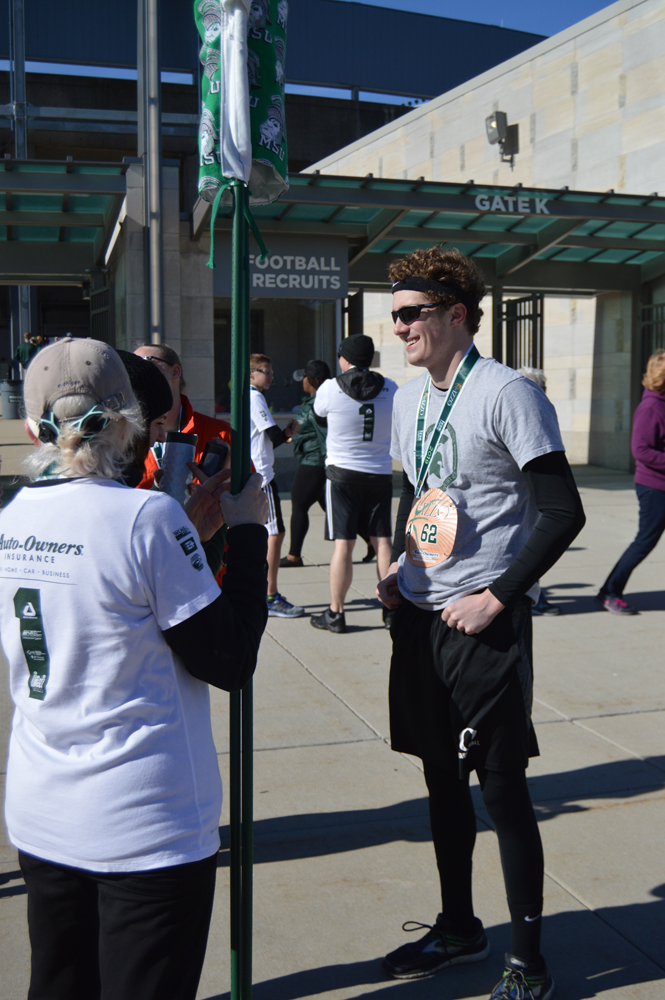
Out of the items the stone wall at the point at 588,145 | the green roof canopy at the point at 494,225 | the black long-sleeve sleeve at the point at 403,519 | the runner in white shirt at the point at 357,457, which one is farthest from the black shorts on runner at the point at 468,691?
the stone wall at the point at 588,145

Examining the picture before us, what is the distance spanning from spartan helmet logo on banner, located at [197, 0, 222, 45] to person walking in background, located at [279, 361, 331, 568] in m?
5.18

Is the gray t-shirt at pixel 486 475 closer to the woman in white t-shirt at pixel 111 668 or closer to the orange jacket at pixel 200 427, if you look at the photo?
the woman in white t-shirt at pixel 111 668

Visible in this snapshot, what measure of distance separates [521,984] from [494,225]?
13.4 m

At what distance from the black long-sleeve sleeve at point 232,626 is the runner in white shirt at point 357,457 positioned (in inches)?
173

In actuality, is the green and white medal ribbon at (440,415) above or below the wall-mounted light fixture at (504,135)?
below

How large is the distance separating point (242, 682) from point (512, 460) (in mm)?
1040

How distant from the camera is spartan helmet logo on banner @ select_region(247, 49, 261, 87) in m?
2.08

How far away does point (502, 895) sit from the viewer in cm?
302

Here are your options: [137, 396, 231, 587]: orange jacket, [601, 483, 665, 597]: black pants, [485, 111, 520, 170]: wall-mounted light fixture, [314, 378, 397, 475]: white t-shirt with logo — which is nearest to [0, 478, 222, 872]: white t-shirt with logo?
[137, 396, 231, 587]: orange jacket

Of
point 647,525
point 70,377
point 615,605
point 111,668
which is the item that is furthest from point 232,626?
point 615,605

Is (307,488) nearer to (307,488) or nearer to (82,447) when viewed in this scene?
(307,488)

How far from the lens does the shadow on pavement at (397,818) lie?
3338 millimetres

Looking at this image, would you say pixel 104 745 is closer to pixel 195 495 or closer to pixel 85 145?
pixel 195 495

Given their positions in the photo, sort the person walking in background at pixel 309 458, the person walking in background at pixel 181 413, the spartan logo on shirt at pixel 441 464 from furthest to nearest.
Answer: the person walking in background at pixel 309 458 < the person walking in background at pixel 181 413 < the spartan logo on shirt at pixel 441 464
